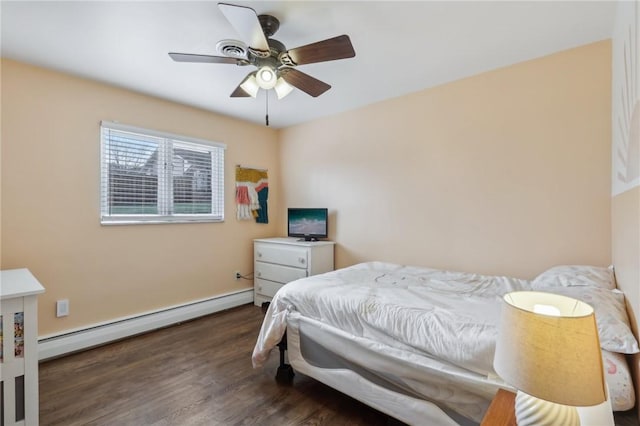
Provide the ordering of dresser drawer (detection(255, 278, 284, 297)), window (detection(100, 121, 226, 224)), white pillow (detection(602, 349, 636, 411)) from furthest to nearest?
dresser drawer (detection(255, 278, 284, 297))
window (detection(100, 121, 226, 224))
white pillow (detection(602, 349, 636, 411))

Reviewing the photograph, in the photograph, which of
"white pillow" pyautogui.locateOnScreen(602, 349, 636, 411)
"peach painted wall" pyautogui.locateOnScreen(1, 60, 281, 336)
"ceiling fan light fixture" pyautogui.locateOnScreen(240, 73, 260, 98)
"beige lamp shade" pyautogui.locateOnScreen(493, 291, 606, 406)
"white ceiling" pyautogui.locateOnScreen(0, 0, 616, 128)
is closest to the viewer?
"beige lamp shade" pyautogui.locateOnScreen(493, 291, 606, 406)

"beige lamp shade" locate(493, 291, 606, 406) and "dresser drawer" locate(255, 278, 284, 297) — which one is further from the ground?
"beige lamp shade" locate(493, 291, 606, 406)

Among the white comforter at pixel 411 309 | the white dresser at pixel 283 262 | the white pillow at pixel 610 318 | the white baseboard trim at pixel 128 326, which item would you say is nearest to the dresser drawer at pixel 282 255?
the white dresser at pixel 283 262

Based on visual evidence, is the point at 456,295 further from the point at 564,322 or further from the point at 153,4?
the point at 153,4

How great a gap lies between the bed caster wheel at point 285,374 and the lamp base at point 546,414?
5.28ft

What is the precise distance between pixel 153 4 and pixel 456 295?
2.54 m

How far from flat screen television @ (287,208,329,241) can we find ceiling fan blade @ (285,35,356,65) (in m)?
2.00

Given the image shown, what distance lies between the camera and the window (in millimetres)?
2820

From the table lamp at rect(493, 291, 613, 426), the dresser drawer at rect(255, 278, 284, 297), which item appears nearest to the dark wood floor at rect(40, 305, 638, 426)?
the table lamp at rect(493, 291, 613, 426)

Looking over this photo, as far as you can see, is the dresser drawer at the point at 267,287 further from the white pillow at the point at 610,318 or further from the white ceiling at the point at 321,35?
the white pillow at the point at 610,318

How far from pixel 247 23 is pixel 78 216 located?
2277 mm

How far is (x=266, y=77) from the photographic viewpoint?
6.59ft

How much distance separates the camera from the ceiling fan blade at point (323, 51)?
5.31 feet

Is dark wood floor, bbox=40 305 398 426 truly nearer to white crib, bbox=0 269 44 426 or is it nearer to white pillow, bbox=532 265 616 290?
white crib, bbox=0 269 44 426
